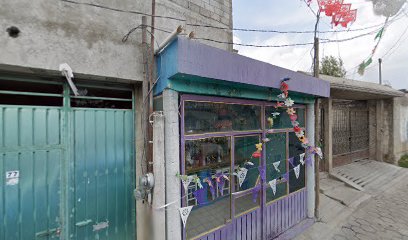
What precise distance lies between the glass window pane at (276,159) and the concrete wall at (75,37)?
3.46m

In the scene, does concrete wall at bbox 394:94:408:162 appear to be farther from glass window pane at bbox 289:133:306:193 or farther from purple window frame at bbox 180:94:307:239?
purple window frame at bbox 180:94:307:239

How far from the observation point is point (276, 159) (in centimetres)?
529

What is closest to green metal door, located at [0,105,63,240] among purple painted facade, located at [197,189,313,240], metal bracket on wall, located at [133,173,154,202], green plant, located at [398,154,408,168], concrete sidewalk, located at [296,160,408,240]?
metal bracket on wall, located at [133,173,154,202]

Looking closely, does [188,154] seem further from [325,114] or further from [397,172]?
[397,172]

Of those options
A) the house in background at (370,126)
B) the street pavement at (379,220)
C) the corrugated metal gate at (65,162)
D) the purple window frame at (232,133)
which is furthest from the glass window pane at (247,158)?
the house in background at (370,126)

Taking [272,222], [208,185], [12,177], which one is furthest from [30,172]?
[272,222]

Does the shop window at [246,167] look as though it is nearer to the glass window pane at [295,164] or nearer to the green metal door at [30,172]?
the glass window pane at [295,164]

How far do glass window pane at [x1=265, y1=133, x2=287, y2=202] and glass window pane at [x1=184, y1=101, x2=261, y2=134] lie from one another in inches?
30.2

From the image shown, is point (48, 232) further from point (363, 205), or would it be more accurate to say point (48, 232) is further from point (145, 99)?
point (363, 205)

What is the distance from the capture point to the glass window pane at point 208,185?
361 cm

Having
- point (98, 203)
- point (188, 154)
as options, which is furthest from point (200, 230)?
point (98, 203)

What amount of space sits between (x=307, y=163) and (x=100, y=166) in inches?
212

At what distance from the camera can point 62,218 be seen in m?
3.00

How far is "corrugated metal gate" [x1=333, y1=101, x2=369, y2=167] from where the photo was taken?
33.5ft
